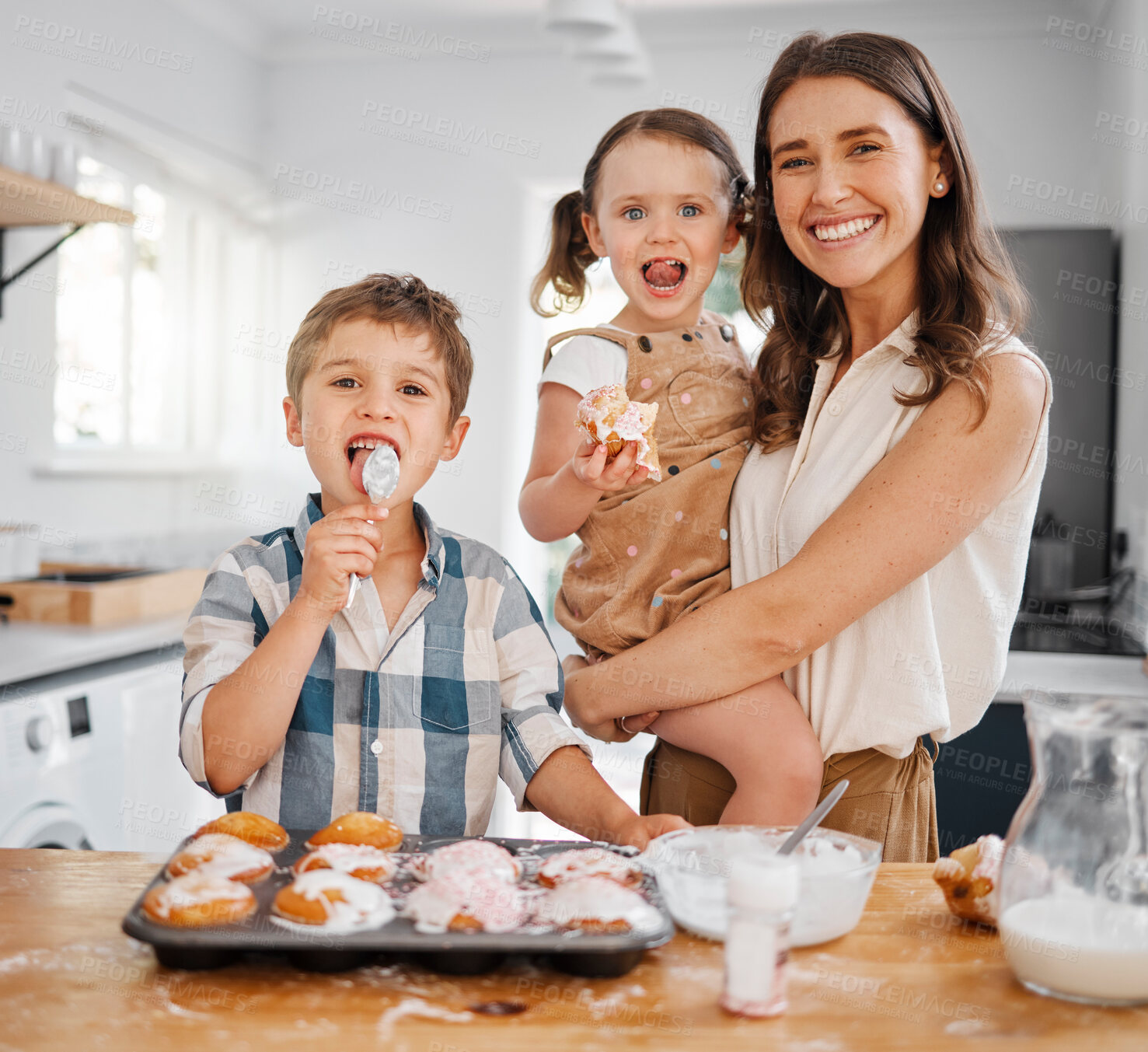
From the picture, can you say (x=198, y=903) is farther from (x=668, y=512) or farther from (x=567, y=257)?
(x=567, y=257)

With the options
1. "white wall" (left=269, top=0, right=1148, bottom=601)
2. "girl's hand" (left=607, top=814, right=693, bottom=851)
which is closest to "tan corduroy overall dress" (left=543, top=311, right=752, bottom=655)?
"girl's hand" (left=607, top=814, right=693, bottom=851)

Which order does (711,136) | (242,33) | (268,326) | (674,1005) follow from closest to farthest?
(674,1005), (711,136), (242,33), (268,326)

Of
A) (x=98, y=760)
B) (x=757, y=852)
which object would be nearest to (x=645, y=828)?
(x=757, y=852)

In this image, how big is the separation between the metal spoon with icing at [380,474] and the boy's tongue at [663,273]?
60 centimetres

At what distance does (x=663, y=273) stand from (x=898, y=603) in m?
0.60

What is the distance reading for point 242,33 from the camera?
4.45 meters

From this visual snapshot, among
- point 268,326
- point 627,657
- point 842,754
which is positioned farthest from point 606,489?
point 268,326

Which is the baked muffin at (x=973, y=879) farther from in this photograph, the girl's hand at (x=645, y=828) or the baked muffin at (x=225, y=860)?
the baked muffin at (x=225, y=860)

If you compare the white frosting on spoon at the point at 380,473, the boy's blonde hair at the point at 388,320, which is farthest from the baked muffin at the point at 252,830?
the boy's blonde hair at the point at 388,320

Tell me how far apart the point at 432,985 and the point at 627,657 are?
2.02 ft

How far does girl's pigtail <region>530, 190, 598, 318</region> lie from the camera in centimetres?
179

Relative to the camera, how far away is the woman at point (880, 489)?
1.18 metres

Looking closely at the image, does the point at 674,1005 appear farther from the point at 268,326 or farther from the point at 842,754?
the point at 268,326

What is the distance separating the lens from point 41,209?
109 inches
